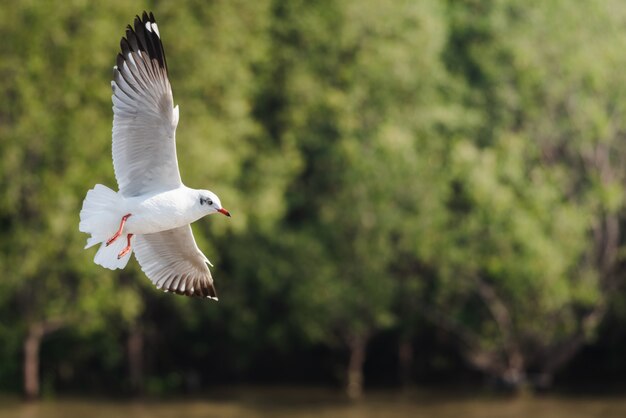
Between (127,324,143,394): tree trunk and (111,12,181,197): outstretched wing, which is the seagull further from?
(127,324,143,394): tree trunk

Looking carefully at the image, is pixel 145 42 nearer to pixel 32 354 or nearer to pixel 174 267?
pixel 174 267

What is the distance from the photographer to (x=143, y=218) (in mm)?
9125

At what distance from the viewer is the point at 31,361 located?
2294 cm

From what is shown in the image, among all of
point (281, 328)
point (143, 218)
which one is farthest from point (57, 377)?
point (143, 218)

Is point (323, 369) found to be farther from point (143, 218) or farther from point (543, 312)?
point (143, 218)

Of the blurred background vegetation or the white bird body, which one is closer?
the white bird body

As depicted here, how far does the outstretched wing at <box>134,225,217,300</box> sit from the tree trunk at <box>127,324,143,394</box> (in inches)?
562

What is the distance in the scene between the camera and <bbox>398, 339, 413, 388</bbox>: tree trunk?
2633 centimetres

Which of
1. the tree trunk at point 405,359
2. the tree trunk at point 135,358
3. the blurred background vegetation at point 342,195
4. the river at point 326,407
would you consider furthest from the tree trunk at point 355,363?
the tree trunk at point 135,358

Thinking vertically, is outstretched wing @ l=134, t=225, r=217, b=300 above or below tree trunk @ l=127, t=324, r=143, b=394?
above

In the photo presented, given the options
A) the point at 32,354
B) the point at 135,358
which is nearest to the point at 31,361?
the point at 32,354

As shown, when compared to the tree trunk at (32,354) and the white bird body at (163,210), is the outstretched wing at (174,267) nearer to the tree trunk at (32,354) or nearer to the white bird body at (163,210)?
the white bird body at (163,210)

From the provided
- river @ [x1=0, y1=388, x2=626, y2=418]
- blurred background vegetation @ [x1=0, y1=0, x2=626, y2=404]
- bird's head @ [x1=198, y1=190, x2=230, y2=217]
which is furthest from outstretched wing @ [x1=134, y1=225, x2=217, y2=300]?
blurred background vegetation @ [x1=0, y1=0, x2=626, y2=404]

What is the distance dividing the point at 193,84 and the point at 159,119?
51.6 ft
